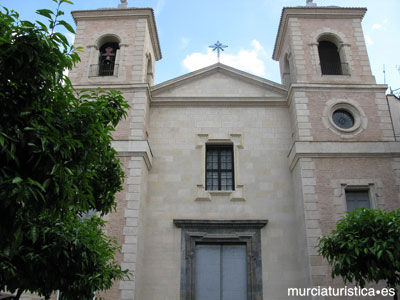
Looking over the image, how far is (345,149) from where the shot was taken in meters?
13.3

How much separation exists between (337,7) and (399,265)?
11.9 metres

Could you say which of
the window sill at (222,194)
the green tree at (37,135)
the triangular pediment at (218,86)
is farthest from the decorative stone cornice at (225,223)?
the green tree at (37,135)

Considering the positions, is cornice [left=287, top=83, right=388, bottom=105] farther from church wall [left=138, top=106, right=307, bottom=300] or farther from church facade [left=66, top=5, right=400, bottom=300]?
church wall [left=138, top=106, right=307, bottom=300]

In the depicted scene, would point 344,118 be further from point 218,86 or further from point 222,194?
point 222,194

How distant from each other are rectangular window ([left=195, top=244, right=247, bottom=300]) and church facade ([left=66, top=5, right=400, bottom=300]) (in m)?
0.03

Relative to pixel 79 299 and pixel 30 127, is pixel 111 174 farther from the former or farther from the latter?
pixel 30 127

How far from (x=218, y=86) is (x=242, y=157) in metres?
3.34

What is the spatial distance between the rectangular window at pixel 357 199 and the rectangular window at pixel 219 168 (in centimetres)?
391

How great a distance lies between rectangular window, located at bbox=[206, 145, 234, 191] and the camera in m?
14.4

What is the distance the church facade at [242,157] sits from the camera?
41.5 ft

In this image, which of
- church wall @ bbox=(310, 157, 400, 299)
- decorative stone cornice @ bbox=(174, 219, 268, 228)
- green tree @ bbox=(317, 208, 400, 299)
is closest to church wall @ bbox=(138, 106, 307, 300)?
decorative stone cornice @ bbox=(174, 219, 268, 228)

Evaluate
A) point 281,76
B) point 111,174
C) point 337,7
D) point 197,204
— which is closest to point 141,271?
point 197,204

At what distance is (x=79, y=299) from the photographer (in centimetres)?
775

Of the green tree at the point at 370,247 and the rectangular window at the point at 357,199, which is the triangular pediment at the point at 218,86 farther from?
the green tree at the point at 370,247
